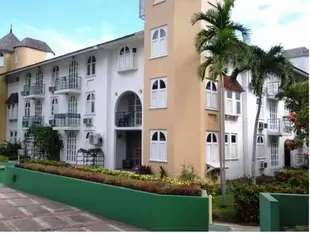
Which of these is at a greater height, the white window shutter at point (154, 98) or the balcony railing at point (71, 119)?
the white window shutter at point (154, 98)

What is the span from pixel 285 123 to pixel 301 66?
625 centimetres

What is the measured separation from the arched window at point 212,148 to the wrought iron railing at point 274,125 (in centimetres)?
711

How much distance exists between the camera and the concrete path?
8.63 meters

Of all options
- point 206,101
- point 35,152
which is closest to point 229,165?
point 206,101

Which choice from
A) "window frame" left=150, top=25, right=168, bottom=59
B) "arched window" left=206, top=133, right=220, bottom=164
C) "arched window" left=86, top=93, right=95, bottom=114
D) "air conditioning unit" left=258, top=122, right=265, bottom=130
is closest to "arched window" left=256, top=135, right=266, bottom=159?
"air conditioning unit" left=258, top=122, right=265, bottom=130

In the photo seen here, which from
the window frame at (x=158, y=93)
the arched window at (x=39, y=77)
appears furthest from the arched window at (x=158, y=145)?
the arched window at (x=39, y=77)

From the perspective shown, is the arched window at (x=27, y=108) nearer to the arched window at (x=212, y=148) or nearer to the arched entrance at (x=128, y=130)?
the arched entrance at (x=128, y=130)

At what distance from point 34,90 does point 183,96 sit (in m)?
15.7

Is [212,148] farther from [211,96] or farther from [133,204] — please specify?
[133,204]

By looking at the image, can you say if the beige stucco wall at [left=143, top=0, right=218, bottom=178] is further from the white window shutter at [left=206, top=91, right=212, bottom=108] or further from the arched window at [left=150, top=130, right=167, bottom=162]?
the white window shutter at [left=206, top=91, right=212, bottom=108]

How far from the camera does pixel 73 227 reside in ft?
28.4

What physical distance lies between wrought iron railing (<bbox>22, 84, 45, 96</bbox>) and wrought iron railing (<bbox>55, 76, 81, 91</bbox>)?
9.70 ft

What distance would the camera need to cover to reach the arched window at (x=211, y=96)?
59.4ft

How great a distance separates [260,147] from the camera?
22516 mm
